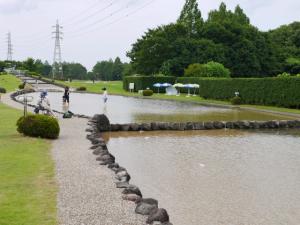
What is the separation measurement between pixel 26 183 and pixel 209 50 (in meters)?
67.6

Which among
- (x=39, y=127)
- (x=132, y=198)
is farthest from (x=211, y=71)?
(x=132, y=198)

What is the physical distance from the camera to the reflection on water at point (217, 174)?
398 inches

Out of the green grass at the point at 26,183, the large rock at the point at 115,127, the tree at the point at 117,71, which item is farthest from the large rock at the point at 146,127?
the tree at the point at 117,71

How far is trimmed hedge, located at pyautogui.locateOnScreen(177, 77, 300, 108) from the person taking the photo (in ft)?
125

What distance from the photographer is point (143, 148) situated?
18859 mm

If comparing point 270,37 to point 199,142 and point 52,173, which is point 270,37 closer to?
point 199,142

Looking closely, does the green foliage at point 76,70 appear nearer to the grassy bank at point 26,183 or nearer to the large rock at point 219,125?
the large rock at point 219,125

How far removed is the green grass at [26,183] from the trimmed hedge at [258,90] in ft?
83.5

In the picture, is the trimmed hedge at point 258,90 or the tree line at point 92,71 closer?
the trimmed hedge at point 258,90

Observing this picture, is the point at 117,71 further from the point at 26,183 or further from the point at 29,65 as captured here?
the point at 26,183

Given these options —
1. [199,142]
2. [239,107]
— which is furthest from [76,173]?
[239,107]

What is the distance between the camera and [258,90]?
43.0 meters

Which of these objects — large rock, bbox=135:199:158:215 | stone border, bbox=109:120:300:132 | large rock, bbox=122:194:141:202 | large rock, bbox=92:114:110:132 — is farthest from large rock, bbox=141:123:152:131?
large rock, bbox=135:199:158:215

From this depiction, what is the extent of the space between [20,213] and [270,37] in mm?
83774
